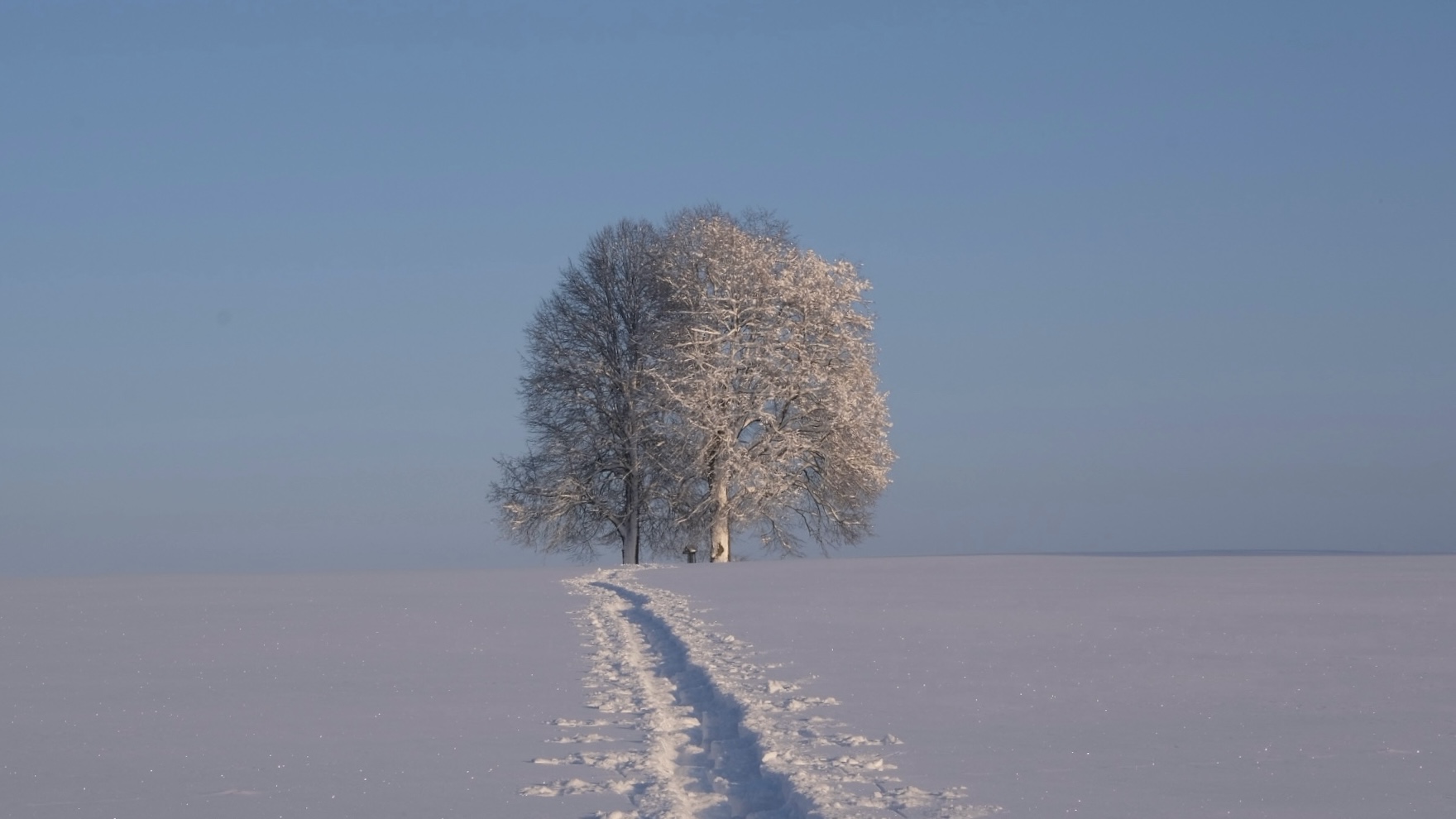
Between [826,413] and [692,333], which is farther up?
[692,333]

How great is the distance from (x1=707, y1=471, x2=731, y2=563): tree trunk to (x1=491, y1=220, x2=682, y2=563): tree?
1.84 meters

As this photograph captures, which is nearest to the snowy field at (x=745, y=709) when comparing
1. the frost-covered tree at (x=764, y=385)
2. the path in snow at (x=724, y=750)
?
the path in snow at (x=724, y=750)

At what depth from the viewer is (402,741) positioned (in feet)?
22.7

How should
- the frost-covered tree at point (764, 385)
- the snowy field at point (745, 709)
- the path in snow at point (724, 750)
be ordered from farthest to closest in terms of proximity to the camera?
1. the frost-covered tree at point (764, 385)
2. the snowy field at point (745, 709)
3. the path in snow at point (724, 750)

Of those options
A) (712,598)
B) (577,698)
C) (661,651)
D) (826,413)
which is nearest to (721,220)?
(826,413)

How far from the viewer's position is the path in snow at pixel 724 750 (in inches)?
210

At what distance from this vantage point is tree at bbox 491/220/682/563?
103 ft

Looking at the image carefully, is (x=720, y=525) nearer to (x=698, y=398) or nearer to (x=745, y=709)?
(x=698, y=398)

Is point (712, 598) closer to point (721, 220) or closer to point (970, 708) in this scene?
point (970, 708)

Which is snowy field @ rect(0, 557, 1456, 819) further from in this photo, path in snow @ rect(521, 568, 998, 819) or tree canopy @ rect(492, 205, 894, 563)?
tree canopy @ rect(492, 205, 894, 563)

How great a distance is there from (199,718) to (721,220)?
24528 mm

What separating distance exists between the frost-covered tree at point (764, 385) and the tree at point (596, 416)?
1471mm

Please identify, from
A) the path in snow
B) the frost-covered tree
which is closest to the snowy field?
the path in snow

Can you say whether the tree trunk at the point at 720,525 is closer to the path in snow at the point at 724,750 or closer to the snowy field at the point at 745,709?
the snowy field at the point at 745,709
